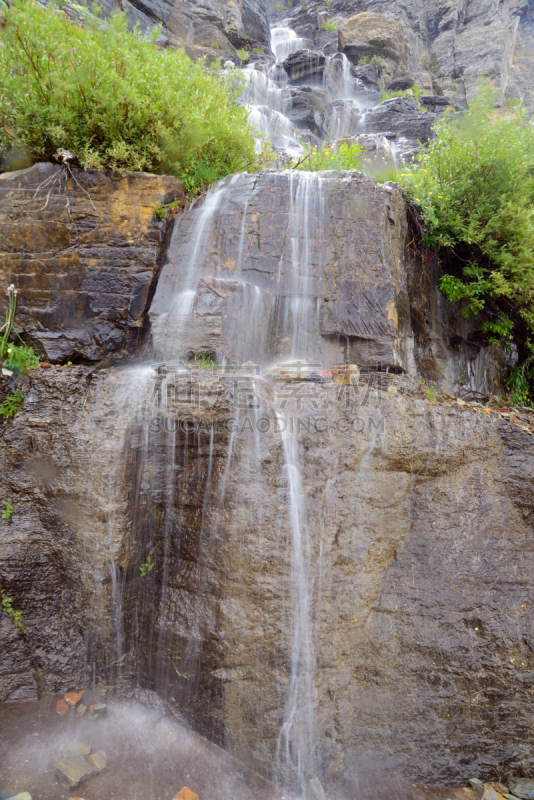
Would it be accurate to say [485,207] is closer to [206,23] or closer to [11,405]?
[11,405]

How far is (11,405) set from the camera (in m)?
4.59

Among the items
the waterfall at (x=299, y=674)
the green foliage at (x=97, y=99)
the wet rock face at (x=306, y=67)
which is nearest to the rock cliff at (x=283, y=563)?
the waterfall at (x=299, y=674)

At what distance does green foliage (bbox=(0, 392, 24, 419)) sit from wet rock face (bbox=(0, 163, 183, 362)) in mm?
915

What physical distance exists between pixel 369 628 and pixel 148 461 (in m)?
2.57

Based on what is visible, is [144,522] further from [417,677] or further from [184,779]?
[417,677]

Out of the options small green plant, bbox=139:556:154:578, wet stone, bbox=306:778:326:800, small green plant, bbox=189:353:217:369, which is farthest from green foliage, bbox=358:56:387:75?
wet stone, bbox=306:778:326:800

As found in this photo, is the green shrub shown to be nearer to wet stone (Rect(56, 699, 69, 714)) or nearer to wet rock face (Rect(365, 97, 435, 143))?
wet stone (Rect(56, 699, 69, 714))

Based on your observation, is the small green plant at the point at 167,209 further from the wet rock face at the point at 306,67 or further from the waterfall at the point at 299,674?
the wet rock face at the point at 306,67

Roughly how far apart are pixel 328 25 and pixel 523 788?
950 inches

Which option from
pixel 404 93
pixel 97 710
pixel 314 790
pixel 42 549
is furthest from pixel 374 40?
pixel 314 790

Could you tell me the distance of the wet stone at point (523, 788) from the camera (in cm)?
397

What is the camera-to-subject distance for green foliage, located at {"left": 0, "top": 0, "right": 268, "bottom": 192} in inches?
217

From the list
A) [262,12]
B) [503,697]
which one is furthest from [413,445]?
[262,12]

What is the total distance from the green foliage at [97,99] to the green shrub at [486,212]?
315 cm
